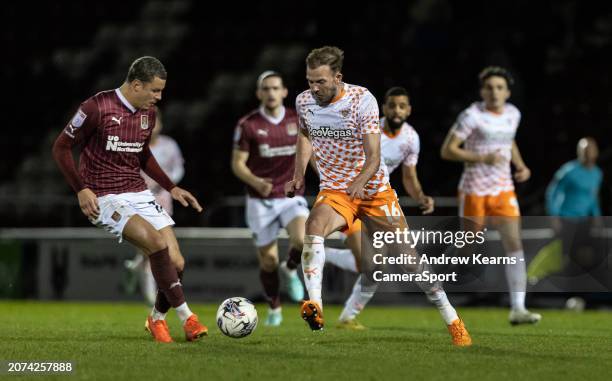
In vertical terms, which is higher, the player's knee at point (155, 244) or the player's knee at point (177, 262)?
the player's knee at point (155, 244)

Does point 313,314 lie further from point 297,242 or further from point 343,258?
point 343,258

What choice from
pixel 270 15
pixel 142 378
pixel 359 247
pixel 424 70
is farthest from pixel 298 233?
pixel 270 15

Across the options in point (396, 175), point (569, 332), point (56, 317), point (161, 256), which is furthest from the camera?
point (396, 175)

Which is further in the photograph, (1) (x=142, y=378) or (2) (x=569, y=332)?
(2) (x=569, y=332)

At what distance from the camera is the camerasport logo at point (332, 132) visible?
7.86 m

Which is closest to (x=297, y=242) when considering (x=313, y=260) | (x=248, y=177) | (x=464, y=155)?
(x=248, y=177)

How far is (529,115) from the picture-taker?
625 inches

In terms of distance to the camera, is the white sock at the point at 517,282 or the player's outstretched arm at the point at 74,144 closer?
the player's outstretched arm at the point at 74,144

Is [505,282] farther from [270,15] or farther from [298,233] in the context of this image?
[270,15]

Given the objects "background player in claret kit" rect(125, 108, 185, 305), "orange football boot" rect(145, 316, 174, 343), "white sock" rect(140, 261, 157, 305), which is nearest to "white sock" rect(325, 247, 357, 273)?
"background player in claret kit" rect(125, 108, 185, 305)

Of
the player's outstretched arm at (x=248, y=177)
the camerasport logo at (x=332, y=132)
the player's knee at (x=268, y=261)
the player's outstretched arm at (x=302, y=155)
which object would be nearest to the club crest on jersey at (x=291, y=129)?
the player's outstretched arm at (x=248, y=177)

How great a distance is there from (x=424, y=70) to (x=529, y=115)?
2.17m

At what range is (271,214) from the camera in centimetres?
1096

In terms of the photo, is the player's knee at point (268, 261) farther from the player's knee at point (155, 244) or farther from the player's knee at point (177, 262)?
the player's knee at point (155, 244)
